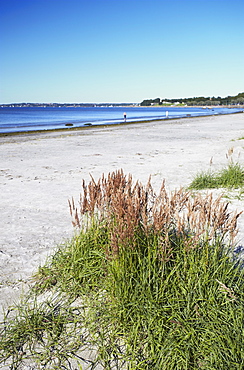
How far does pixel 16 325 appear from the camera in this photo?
2.73 meters

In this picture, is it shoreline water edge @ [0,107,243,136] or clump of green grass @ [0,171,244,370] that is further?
shoreline water edge @ [0,107,243,136]

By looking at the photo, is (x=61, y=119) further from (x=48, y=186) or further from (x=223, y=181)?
(x=223, y=181)

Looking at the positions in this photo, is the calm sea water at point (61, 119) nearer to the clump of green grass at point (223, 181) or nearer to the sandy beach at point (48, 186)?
the sandy beach at point (48, 186)

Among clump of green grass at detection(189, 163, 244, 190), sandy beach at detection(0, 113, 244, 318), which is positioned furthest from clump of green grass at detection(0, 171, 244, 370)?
clump of green grass at detection(189, 163, 244, 190)

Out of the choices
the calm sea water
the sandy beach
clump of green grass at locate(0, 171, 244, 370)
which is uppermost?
clump of green grass at locate(0, 171, 244, 370)

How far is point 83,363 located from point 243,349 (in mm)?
1127

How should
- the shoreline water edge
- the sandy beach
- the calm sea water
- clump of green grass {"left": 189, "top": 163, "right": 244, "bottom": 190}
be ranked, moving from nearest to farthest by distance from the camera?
the sandy beach < clump of green grass {"left": 189, "top": 163, "right": 244, "bottom": 190} < the shoreline water edge < the calm sea water

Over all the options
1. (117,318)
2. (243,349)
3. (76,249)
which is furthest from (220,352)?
(76,249)

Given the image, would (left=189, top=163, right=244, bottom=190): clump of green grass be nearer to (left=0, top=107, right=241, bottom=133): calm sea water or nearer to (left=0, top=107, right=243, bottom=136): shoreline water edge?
(left=0, top=107, right=243, bottom=136): shoreline water edge

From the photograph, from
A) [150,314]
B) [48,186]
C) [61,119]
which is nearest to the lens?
[150,314]

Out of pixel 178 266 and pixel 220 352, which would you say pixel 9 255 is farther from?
pixel 220 352

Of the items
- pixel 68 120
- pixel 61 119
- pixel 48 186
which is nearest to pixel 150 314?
pixel 48 186

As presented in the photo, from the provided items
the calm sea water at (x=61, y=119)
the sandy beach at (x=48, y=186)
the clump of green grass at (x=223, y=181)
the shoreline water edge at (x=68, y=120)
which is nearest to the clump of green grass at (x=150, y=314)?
the sandy beach at (x=48, y=186)

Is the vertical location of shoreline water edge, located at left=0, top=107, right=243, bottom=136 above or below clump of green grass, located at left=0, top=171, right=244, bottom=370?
below
